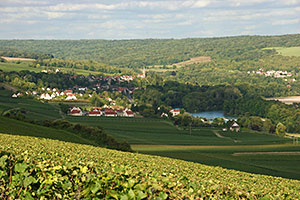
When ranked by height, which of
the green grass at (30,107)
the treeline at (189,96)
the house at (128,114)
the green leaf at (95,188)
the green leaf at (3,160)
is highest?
the green leaf at (3,160)

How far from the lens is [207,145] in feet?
191

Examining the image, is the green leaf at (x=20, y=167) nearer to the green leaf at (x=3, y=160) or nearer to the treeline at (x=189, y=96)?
the green leaf at (x=3, y=160)

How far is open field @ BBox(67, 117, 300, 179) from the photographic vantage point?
42969 mm

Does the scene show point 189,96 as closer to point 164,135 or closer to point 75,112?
point 75,112

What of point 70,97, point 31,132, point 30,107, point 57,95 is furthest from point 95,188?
point 57,95

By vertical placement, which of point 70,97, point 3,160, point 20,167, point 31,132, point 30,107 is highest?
point 3,160

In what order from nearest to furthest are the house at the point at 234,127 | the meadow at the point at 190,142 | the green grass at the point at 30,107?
the meadow at the point at 190,142
the green grass at the point at 30,107
the house at the point at 234,127

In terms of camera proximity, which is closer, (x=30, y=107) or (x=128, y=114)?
(x=30, y=107)

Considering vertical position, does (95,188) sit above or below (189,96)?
above

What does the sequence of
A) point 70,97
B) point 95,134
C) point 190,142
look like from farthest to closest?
point 70,97 < point 190,142 < point 95,134

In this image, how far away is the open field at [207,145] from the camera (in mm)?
42969

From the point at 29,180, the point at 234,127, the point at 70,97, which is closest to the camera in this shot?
the point at 29,180

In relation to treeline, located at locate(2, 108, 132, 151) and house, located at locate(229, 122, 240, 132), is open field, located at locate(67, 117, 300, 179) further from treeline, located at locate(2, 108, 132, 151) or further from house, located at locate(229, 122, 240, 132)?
house, located at locate(229, 122, 240, 132)

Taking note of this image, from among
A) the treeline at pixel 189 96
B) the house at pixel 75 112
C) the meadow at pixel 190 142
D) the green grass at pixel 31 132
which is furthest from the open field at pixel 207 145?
the treeline at pixel 189 96
